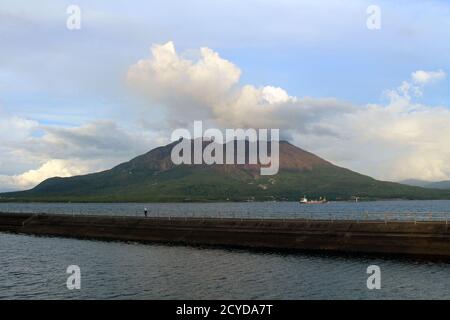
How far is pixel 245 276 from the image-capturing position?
5572cm

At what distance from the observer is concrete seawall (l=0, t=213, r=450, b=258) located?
6644cm

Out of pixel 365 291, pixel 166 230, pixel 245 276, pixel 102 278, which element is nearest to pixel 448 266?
pixel 365 291

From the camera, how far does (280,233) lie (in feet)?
267

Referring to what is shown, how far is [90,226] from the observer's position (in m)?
120

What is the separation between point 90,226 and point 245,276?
74.3 m

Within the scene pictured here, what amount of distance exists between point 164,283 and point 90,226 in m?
72.0

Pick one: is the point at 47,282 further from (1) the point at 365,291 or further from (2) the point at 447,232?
(2) the point at 447,232

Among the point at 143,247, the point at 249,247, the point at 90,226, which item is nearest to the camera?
the point at 249,247

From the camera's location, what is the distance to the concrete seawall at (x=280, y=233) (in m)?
66.4

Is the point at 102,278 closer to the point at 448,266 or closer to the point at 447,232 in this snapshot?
the point at 448,266
